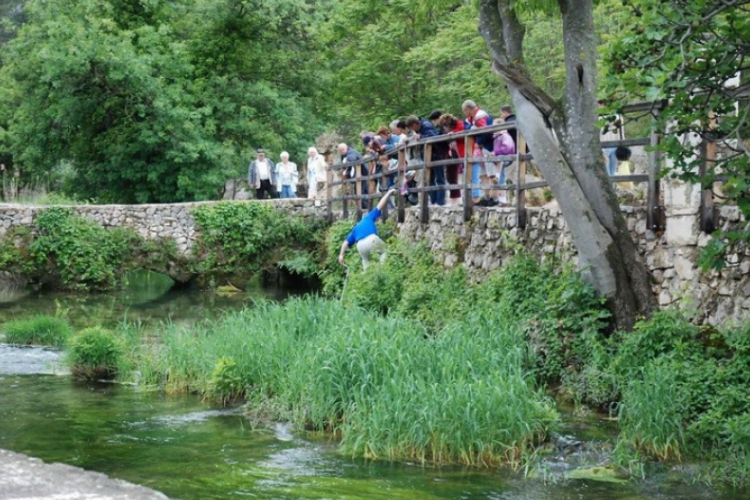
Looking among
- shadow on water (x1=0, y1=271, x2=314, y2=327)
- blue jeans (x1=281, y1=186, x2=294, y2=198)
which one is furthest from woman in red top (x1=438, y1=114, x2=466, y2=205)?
blue jeans (x1=281, y1=186, x2=294, y2=198)

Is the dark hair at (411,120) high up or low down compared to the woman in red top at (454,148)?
up

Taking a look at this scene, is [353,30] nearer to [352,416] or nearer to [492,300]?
[492,300]

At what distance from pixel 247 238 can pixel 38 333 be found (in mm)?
10487

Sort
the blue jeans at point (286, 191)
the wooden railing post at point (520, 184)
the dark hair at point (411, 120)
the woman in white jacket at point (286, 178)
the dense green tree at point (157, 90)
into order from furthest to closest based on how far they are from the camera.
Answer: the dense green tree at point (157, 90) → the blue jeans at point (286, 191) → the woman in white jacket at point (286, 178) → the dark hair at point (411, 120) → the wooden railing post at point (520, 184)

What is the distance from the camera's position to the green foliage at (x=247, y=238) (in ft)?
84.8

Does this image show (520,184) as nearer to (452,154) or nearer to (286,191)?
(452,154)

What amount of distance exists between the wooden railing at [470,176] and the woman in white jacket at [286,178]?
17.2ft

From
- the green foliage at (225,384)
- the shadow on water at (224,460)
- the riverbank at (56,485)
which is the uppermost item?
the riverbank at (56,485)

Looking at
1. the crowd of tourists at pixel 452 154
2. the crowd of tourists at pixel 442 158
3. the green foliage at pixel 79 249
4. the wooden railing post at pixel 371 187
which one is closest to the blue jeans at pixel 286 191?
the green foliage at pixel 79 249

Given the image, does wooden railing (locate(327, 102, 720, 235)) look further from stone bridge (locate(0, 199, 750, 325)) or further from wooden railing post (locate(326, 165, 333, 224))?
wooden railing post (locate(326, 165, 333, 224))

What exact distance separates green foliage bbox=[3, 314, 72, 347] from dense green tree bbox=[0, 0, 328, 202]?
13247mm

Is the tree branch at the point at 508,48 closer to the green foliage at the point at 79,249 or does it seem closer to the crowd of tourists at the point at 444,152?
the crowd of tourists at the point at 444,152

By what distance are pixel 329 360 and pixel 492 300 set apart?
2.98 metres

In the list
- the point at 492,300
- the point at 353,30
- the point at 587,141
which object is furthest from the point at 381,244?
the point at 353,30
